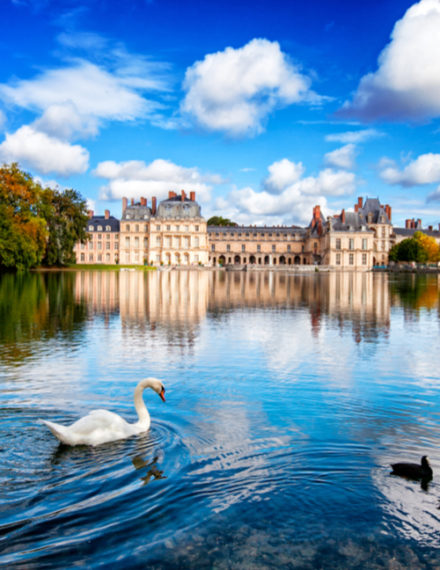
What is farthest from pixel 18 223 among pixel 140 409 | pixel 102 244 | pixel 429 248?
pixel 429 248

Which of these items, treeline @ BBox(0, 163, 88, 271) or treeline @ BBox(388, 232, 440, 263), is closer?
treeline @ BBox(0, 163, 88, 271)

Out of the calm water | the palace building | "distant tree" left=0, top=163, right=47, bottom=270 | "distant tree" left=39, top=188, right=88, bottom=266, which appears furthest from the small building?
the calm water

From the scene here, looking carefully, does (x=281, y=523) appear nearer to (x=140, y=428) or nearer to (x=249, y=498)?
(x=249, y=498)

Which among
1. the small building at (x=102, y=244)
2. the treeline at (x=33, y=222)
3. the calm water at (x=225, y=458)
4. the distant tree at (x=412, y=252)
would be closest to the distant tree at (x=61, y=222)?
the treeline at (x=33, y=222)

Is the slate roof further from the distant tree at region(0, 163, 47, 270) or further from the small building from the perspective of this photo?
the distant tree at region(0, 163, 47, 270)

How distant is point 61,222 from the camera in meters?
62.2

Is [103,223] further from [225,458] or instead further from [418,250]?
[225,458]

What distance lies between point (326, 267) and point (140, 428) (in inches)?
3743

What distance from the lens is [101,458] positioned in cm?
549

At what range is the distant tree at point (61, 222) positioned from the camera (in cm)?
6138

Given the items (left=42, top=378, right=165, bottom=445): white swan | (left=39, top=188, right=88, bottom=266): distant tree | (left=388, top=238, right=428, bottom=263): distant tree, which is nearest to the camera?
(left=42, top=378, right=165, bottom=445): white swan

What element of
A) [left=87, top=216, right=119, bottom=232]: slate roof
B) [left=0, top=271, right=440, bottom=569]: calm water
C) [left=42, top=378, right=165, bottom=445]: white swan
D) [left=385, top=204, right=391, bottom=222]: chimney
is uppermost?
[left=385, top=204, right=391, bottom=222]: chimney

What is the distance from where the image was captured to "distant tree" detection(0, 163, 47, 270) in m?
44.6

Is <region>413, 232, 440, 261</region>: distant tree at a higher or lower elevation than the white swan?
higher
